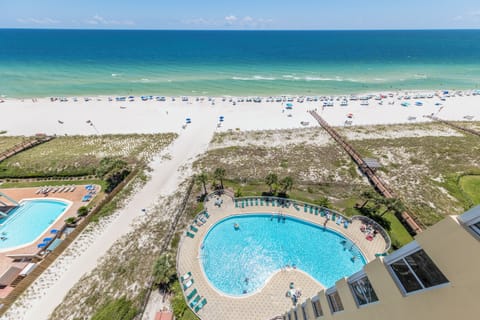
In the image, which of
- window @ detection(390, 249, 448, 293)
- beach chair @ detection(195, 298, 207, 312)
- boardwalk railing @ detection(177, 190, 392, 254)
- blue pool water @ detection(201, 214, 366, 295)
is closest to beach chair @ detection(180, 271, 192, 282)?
blue pool water @ detection(201, 214, 366, 295)

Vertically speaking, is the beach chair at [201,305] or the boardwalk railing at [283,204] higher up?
the boardwalk railing at [283,204]

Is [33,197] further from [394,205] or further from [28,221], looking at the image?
[394,205]

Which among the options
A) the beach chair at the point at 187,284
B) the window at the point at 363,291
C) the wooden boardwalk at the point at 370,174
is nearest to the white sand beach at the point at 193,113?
the wooden boardwalk at the point at 370,174

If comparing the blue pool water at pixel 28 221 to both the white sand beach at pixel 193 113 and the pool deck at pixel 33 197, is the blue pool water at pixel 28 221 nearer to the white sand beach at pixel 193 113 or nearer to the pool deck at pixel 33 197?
the pool deck at pixel 33 197

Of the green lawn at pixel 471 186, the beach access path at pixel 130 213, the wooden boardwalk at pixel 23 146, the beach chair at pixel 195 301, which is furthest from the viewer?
the wooden boardwalk at pixel 23 146

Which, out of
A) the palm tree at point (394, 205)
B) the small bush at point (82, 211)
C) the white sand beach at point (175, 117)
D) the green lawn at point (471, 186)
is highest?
the white sand beach at point (175, 117)

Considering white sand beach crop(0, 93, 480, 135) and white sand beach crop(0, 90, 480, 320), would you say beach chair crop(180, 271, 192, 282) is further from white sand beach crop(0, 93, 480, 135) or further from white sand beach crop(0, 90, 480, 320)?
white sand beach crop(0, 93, 480, 135)

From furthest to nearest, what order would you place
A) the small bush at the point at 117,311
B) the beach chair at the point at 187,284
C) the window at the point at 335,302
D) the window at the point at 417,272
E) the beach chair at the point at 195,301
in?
the beach chair at the point at 187,284 → the beach chair at the point at 195,301 → the small bush at the point at 117,311 → the window at the point at 335,302 → the window at the point at 417,272
